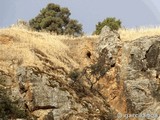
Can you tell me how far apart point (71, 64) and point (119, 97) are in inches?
202

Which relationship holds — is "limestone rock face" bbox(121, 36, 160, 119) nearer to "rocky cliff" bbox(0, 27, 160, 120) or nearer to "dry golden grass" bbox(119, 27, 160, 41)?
"rocky cliff" bbox(0, 27, 160, 120)

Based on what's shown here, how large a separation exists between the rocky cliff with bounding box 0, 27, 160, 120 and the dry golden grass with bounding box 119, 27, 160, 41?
6.17 feet

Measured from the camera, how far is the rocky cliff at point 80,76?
23.4 meters

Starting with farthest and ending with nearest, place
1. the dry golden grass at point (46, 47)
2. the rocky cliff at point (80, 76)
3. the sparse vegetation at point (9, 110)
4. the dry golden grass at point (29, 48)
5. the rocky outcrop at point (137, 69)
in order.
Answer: the dry golden grass at point (46, 47) < the dry golden grass at point (29, 48) < the rocky outcrop at point (137, 69) < the rocky cliff at point (80, 76) < the sparse vegetation at point (9, 110)

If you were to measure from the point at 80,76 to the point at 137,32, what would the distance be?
28.2ft

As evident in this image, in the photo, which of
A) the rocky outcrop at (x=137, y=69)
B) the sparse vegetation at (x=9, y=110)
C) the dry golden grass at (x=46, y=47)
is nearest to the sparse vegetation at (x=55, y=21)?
the dry golden grass at (x=46, y=47)

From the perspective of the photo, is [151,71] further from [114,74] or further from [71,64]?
[71,64]

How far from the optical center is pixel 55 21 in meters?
46.5

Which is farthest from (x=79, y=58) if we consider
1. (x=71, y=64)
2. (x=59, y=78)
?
(x=59, y=78)

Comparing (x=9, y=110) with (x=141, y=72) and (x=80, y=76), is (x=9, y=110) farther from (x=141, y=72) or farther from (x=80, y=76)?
(x=141, y=72)

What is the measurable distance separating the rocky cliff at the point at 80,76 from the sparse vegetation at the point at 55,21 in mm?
12079

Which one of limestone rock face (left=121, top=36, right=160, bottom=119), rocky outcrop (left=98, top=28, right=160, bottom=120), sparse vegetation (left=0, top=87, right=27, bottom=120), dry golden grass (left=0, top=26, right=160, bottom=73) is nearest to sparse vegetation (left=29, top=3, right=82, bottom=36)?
dry golden grass (left=0, top=26, right=160, bottom=73)

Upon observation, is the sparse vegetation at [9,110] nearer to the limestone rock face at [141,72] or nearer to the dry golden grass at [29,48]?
the dry golden grass at [29,48]

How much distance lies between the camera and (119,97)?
27.3m
